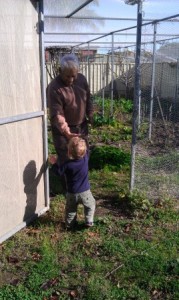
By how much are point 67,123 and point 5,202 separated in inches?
45.8

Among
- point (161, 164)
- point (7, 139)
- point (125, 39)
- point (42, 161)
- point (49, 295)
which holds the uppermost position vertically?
point (125, 39)

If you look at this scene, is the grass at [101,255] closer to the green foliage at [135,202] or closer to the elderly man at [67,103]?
the green foliage at [135,202]

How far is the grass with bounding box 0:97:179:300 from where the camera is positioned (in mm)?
3055

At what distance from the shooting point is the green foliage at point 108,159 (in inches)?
246

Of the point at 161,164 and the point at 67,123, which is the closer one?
the point at 67,123

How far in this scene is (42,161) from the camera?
429 centimetres

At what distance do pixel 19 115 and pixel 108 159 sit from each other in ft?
9.71

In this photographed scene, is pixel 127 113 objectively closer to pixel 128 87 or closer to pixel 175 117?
pixel 128 87

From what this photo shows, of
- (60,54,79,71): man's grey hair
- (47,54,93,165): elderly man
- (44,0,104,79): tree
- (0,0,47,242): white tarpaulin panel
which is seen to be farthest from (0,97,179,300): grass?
(44,0,104,79): tree

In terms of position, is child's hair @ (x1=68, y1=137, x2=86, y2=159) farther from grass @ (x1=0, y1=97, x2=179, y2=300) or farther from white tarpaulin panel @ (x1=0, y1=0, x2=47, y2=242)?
grass @ (x1=0, y1=97, x2=179, y2=300)

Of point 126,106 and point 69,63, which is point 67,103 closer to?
point 69,63

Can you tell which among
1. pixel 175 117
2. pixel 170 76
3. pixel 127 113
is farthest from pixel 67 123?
pixel 127 113

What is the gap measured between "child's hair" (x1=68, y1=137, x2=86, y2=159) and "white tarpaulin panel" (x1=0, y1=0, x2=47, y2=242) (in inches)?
23.1

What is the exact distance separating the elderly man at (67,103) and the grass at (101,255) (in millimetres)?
899
